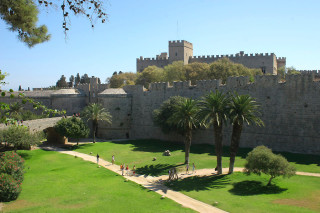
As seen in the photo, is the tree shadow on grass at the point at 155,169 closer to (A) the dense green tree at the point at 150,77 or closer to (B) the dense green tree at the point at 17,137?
(B) the dense green tree at the point at 17,137

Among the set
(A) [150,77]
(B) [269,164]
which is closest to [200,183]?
(B) [269,164]

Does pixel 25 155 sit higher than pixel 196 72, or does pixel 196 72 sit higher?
pixel 196 72

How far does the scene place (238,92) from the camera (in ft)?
97.6

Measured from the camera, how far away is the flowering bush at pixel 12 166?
17812mm

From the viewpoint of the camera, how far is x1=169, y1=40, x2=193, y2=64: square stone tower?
66.7m

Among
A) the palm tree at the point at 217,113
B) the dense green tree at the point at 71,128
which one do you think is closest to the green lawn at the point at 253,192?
the palm tree at the point at 217,113

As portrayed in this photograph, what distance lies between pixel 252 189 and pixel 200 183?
352cm

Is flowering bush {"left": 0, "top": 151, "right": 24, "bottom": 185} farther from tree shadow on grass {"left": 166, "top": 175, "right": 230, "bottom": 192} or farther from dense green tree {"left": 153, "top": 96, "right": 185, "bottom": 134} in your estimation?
dense green tree {"left": 153, "top": 96, "right": 185, "bottom": 134}

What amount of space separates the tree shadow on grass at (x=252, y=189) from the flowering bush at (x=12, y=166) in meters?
13.3

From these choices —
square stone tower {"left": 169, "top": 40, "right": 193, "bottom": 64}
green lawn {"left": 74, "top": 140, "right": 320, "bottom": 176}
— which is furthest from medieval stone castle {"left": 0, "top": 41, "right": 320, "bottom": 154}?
square stone tower {"left": 169, "top": 40, "right": 193, "bottom": 64}

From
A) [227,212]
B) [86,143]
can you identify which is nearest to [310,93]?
[227,212]

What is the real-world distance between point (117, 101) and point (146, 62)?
33.0 meters

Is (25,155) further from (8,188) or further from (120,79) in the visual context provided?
(120,79)

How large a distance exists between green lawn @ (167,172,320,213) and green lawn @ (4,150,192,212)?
93.2 inches
